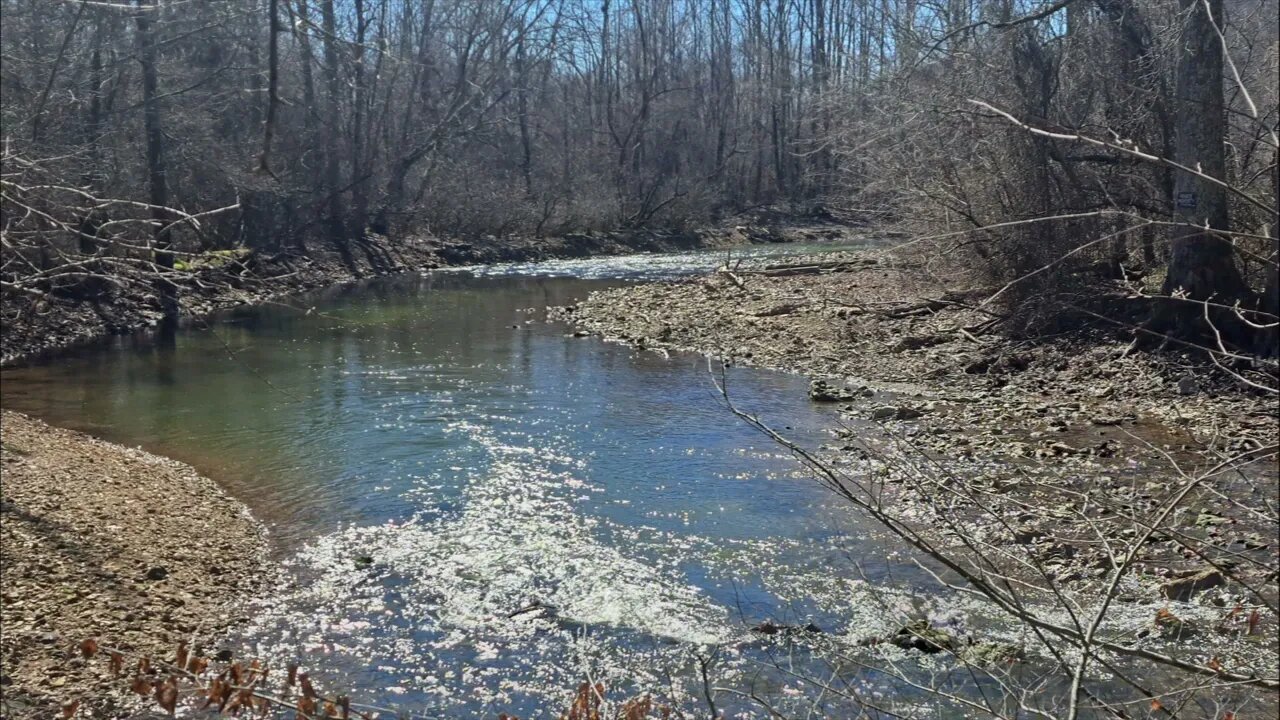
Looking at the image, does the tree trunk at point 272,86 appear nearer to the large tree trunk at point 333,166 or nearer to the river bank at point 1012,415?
the river bank at point 1012,415

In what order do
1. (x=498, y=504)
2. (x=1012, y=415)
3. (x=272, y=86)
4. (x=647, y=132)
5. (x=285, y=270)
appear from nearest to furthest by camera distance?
(x=272, y=86)
(x=498, y=504)
(x=1012, y=415)
(x=285, y=270)
(x=647, y=132)

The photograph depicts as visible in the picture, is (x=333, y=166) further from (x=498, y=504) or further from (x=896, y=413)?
(x=498, y=504)

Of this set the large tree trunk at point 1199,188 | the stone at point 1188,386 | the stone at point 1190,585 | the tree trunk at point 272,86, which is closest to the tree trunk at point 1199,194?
the large tree trunk at point 1199,188

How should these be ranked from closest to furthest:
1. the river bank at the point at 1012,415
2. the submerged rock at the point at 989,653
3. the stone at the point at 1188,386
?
the submerged rock at the point at 989,653 < the river bank at the point at 1012,415 < the stone at the point at 1188,386

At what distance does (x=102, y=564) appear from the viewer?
7812mm

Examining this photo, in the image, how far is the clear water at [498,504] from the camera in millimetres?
6695

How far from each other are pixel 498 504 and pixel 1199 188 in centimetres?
830

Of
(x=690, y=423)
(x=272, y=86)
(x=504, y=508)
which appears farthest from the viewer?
(x=690, y=423)

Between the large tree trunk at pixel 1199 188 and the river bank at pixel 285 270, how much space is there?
9147 millimetres

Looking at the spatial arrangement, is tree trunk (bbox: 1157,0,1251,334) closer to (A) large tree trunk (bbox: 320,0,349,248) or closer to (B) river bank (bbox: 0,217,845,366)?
(B) river bank (bbox: 0,217,845,366)

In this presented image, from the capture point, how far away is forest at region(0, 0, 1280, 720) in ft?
18.1

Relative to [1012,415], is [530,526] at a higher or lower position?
lower

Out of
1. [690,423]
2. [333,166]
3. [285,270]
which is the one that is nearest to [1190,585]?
[690,423]

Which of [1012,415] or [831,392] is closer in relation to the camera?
[1012,415]
